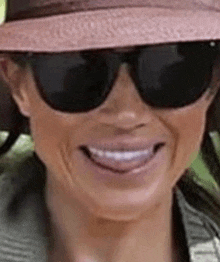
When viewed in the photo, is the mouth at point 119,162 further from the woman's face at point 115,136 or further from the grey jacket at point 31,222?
the grey jacket at point 31,222

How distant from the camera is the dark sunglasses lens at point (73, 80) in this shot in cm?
86

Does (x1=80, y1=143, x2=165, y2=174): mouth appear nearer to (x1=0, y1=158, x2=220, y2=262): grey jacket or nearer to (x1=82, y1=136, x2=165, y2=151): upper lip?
(x1=82, y1=136, x2=165, y2=151): upper lip

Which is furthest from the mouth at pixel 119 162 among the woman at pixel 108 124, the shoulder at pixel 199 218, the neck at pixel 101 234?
the shoulder at pixel 199 218

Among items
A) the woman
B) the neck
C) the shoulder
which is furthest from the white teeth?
the shoulder

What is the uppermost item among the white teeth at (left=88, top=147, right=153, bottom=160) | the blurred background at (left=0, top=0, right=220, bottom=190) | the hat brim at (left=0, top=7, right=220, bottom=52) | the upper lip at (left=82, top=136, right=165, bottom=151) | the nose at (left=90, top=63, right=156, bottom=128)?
the hat brim at (left=0, top=7, right=220, bottom=52)

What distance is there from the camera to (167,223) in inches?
43.1

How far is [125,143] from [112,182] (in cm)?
7

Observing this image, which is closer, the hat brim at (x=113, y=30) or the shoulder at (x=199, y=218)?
the hat brim at (x=113, y=30)

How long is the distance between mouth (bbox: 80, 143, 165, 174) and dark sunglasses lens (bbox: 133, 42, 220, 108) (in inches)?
3.5

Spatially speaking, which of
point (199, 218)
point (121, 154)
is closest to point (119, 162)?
point (121, 154)

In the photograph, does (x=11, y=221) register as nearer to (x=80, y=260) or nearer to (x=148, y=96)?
(x=80, y=260)

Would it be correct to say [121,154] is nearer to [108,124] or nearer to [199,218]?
[108,124]

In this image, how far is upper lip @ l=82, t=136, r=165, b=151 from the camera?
915 millimetres

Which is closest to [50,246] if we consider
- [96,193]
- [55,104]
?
[96,193]
